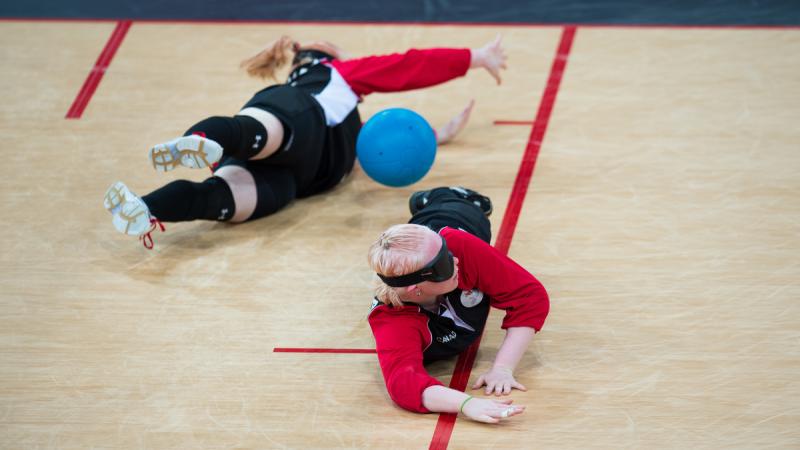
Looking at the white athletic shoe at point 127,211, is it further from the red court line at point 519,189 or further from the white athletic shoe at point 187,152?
the red court line at point 519,189

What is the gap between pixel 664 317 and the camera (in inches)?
120

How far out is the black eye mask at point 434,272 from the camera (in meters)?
2.65

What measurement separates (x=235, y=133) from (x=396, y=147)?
539 mm

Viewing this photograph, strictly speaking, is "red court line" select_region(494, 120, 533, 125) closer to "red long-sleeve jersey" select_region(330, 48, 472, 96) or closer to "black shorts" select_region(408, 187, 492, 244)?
"red long-sleeve jersey" select_region(330, 48, 472, 96)

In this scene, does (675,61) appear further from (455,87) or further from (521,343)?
(521,343)

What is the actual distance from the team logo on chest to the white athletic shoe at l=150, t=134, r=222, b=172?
0.93 meters

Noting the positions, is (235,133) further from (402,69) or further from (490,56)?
(490,56)

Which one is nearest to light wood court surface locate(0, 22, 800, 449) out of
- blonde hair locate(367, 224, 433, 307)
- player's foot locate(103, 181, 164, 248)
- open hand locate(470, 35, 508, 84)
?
player's foot locate(103, 181, 164, 248)

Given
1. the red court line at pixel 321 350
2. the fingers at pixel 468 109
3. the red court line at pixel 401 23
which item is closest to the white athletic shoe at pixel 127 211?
the red court line at pixel 321 350

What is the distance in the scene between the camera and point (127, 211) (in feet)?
11.1

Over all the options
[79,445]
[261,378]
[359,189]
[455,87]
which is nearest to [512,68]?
[455,87]

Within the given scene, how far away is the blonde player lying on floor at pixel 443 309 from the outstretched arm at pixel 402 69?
3.38 feet

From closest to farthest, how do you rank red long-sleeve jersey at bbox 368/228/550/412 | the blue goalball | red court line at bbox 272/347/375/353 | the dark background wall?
red long-sleeve jersey at bbox 368/228/550/412 < red court line at bbox 272/347/375/353 < the blue goalball < the dark background wall

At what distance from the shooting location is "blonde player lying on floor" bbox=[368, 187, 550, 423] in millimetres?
2656
